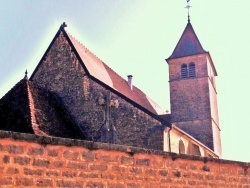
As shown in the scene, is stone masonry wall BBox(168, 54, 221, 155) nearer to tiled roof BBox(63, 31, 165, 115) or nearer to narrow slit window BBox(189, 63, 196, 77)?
narrow slit window BBox(189, 63, 196, 77)

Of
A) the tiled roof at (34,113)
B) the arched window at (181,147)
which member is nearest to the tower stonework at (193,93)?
the arched window at (181,147)

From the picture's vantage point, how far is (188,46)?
3016 centimetres

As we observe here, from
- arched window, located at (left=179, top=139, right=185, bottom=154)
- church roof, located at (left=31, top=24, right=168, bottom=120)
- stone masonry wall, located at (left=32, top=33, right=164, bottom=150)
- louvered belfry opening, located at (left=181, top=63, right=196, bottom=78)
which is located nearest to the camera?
stone masonry wall, located at (left=32, top=33, right=164, bottom=150)

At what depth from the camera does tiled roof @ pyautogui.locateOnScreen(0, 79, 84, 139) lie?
45.6ft

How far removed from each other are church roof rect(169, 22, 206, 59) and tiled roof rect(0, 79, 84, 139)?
14.0m

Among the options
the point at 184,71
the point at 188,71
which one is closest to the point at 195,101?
the point at 188,71

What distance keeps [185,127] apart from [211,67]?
6.66m

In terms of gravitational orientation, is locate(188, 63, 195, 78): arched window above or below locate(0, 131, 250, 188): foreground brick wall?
above

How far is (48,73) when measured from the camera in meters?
19.5

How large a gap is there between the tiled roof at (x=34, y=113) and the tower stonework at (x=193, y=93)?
1217 cm

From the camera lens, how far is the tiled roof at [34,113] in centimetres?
1391

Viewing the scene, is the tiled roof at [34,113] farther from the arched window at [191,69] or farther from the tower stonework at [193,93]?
the arched window at [191,69]

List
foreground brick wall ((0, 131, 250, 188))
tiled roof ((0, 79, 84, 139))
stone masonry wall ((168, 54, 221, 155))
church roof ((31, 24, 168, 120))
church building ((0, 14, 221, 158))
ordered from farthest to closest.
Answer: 1. stone masonry wall ((168, 54, 221, 155))
2. church roof ((31, 24, 168, 120))
3. church building ((0, 14, 221, 158))
4. tiled roof ((0, 79, 84, 139))
5. foreground brick wall ((0, 131, 250, 188))

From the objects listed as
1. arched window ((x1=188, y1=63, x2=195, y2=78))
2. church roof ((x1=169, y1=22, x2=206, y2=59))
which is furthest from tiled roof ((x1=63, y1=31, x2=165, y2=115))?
church roof ((x1=169, y1=22, x2=206, y2=59))
